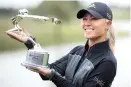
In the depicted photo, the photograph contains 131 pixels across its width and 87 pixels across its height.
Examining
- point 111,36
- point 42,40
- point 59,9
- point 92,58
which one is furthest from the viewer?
point 42,40

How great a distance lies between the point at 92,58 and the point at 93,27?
18 cm

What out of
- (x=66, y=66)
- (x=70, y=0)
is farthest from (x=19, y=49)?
(x=66, y=66)

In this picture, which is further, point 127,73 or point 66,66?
point 127,73

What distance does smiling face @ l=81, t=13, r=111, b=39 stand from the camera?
2643 mm

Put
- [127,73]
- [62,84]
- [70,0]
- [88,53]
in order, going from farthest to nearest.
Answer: [70,0] → [127,73] → [88,53] → [62,84]

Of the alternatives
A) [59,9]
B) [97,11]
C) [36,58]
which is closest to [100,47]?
[97,11]

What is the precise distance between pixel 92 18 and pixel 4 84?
5.57 m

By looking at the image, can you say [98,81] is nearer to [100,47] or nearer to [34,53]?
[100,47]

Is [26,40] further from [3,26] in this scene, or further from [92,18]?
[3,26]

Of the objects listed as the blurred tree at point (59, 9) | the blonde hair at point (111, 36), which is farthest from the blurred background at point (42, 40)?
the blonde hair at point (111, 36)

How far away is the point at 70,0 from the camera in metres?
10.4

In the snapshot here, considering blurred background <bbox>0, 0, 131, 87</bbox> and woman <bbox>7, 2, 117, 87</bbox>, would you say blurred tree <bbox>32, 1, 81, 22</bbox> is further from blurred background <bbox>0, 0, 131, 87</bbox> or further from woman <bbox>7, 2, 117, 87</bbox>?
woman <bbox>7, 2, 117, 87</bbox>

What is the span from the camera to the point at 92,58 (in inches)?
106

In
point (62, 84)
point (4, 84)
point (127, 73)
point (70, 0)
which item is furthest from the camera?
point (70, 0)
